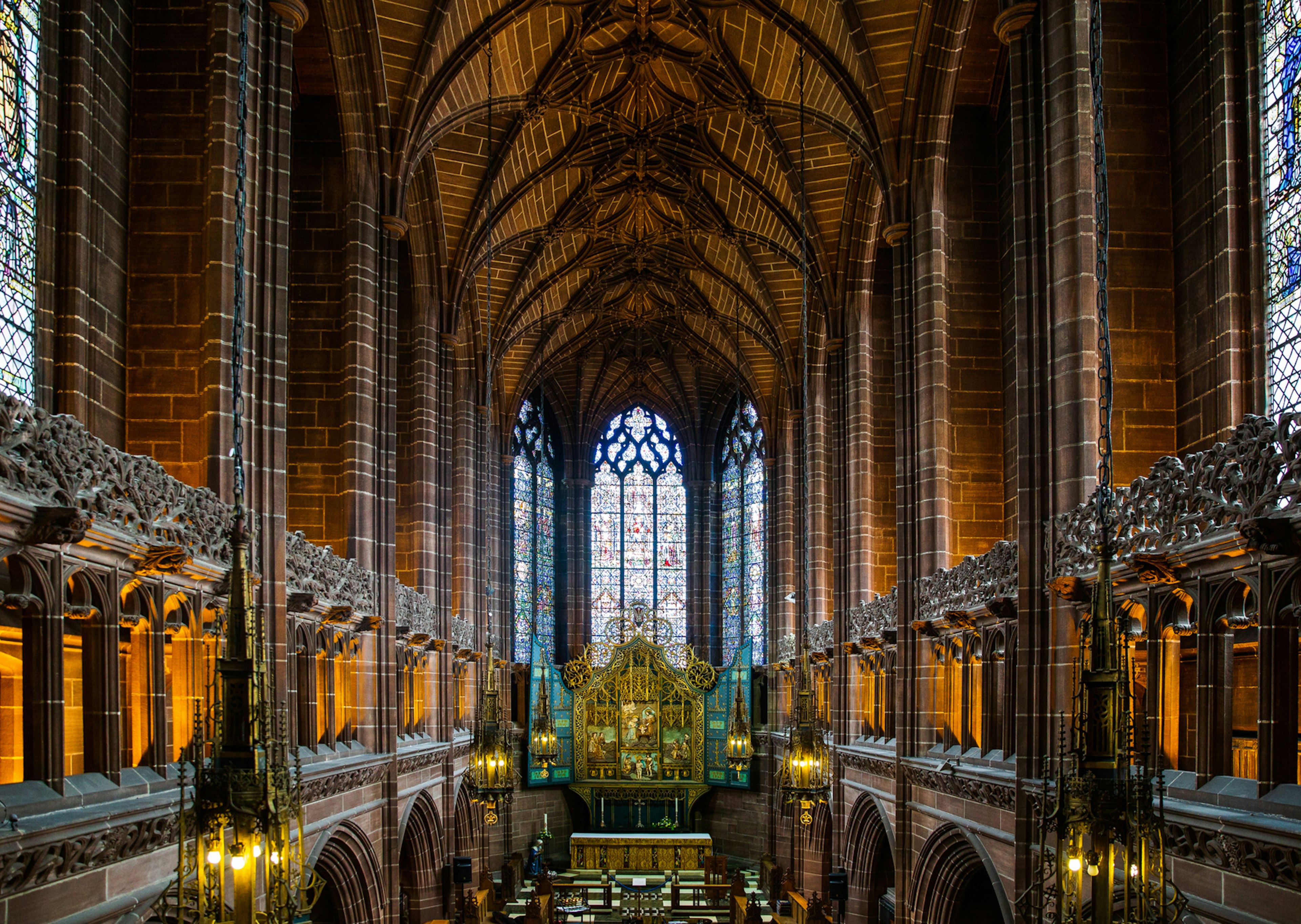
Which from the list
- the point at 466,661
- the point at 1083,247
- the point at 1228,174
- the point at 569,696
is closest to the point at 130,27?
the point at 1083,247

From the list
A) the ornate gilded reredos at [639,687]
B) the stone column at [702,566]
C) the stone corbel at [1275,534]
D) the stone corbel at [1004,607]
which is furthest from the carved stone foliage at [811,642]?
the stone corbel at [1275,534]

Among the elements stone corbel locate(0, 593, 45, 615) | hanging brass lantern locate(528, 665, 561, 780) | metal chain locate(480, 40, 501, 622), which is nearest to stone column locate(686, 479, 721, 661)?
hanging brass lantern locate(528, 665, 561, 780)

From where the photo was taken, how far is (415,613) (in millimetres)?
23141

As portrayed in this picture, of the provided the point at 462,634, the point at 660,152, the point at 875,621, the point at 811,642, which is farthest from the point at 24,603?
the point at 811,642

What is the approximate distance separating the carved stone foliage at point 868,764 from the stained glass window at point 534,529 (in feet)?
53.6

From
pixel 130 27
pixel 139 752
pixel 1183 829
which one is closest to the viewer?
pixel 1183 829

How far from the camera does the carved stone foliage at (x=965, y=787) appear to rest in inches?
591

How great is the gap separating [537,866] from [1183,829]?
1070 inches

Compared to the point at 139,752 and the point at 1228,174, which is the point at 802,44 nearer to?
the point at 1228,174

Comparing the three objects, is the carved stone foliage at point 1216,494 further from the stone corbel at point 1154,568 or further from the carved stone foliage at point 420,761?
the carved stone foliage at point 420,761

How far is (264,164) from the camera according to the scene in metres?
14.6

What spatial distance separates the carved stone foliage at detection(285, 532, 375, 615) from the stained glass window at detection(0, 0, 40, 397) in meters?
3.89

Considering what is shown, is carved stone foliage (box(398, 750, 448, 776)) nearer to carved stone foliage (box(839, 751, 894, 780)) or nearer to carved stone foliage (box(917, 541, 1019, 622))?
carved stone foliage (box(839, 751, 894, 780))

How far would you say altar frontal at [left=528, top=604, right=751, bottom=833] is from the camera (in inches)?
1460
